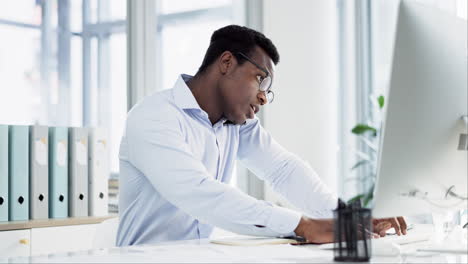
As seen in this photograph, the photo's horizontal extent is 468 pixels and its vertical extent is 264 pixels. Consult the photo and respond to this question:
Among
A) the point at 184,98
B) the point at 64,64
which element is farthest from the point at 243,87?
the point at 64,64

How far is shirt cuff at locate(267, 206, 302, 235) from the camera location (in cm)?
162

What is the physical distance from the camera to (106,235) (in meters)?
1.93

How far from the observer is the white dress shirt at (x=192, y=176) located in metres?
1.63

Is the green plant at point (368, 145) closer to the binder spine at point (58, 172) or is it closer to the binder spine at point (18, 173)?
the binder spine at point (58, 172)

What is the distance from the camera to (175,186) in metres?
1.68

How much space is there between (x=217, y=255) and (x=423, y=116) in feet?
1.87

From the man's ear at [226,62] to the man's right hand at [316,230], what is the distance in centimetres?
65

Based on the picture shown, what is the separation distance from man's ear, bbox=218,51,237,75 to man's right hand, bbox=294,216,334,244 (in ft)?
2.14

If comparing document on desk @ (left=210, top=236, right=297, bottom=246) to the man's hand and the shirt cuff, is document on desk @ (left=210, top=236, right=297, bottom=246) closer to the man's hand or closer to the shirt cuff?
the shirt cuff

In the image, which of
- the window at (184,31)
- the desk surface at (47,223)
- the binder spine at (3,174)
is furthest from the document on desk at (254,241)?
the window at (184,31)

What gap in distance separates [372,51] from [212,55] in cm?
220

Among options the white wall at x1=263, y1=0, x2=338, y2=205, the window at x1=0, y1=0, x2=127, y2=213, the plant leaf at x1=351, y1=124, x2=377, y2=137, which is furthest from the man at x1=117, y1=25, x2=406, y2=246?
the plant leaf at x1=351, y1=124, x2=377, y2=137

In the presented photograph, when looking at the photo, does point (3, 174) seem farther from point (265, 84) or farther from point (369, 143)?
point (369, 143)

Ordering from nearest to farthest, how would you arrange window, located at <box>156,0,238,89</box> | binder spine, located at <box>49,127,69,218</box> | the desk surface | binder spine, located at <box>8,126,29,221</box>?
1. the desk surface
2. binder spine, located at <box>8,126,29,221</box>
3. binder spine, located at <box>49,127,69,218</box>
4. window, located at <box>156,0,238,89</box>
